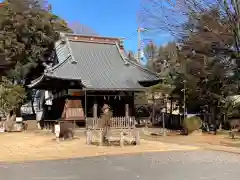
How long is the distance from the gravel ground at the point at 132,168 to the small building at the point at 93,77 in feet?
41.6

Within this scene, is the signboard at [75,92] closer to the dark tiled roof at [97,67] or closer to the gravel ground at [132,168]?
the dark tiled roof at [97,67]

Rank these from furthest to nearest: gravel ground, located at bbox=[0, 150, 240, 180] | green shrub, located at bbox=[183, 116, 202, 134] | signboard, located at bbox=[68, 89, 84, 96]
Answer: signboard, located at bbox=[68, 89, 84, 96] < green shrub, located at bbox=[183, 116, 202, 134] < gravel ground, located at bbox=[0, 150, 240, 180]

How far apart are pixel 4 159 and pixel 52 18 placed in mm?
21932

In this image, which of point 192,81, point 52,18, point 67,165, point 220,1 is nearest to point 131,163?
point 67,165

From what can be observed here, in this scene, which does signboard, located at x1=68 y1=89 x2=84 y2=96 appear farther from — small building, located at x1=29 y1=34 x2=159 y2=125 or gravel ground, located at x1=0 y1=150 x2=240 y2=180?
gravel ground, located at x1=0 y1=150 x2=240 y2=180

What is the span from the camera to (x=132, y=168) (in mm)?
9422

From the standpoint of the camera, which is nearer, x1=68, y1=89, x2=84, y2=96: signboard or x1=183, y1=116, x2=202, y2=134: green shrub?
x1=183, y1=116, x2=202, y2=134: green shrub

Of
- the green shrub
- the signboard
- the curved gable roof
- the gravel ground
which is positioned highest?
the curved gable roof

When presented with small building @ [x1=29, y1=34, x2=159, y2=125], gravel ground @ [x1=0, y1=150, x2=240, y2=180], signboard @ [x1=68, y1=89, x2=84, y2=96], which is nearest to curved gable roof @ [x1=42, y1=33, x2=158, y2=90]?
small building @ [x1=29, y1=34, x2=159, y2=125]

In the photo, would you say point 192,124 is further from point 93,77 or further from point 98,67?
point 98,67

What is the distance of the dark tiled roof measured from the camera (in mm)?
24734

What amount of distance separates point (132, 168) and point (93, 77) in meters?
16.3

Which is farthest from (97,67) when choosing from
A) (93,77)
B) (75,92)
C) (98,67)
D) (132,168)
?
(132,168)

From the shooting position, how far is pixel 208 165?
32.8 ft
